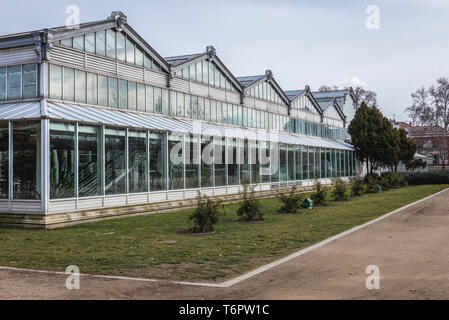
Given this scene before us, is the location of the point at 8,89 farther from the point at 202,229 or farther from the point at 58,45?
the point at 202,229

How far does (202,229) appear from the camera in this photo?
1429 centimetres

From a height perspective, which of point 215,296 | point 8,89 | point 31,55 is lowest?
point 215,296

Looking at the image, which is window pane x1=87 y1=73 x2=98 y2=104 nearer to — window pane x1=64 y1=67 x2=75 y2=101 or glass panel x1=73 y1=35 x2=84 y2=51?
window pane x1=64 y1=67 x2=75 y2=101

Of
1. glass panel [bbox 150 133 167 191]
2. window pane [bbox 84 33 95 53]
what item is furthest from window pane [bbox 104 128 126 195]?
window pane [bbox 84 33 95 53]

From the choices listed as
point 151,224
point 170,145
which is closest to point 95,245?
point 151,224

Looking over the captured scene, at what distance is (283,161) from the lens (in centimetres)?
3466

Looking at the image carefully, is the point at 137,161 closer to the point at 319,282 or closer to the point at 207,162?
the point at 207,162

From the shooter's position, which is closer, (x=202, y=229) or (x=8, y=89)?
(x=202, y=229)

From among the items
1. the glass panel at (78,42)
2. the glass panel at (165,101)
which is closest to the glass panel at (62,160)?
the glass panel at (78,42)

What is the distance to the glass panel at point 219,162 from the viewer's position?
86.3 feet

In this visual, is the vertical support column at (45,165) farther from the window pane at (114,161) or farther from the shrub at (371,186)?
the shrub at (371,186)

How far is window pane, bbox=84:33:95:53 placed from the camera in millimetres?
20297

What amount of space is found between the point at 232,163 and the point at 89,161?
1157 cm

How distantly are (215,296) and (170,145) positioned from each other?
16.0 metres
